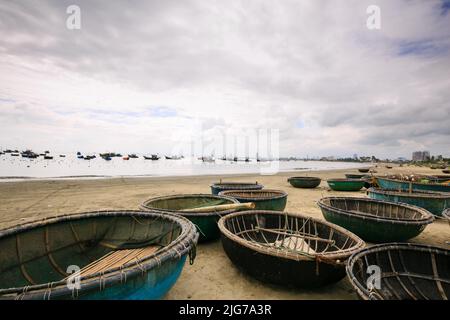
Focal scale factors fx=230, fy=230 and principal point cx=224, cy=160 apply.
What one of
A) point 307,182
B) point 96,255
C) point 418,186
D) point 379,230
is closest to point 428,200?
point 379,230

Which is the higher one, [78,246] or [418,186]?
[418,186]

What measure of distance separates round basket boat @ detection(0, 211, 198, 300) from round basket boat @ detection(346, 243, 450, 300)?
10.3ft

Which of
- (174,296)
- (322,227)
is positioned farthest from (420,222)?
(174,296)

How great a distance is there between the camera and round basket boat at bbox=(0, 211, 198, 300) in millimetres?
2441

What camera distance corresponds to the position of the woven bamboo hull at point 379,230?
220 inches

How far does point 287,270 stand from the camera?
12.4 feet

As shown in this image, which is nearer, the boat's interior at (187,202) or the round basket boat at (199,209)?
the round basket boat at (199,209)

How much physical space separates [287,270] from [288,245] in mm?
1840

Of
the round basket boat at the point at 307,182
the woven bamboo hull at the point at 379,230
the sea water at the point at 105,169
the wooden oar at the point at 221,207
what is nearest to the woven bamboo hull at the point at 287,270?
the wooden oar at the point at 221,207

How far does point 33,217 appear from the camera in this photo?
30.0 feet

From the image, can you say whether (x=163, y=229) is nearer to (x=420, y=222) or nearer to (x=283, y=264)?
(x=283, y=264)

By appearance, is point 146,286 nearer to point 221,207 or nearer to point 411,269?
point 221,207

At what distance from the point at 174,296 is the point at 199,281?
2.06 feet

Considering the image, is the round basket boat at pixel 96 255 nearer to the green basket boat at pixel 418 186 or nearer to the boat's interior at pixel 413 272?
the boat's interior at pixel 413 272
